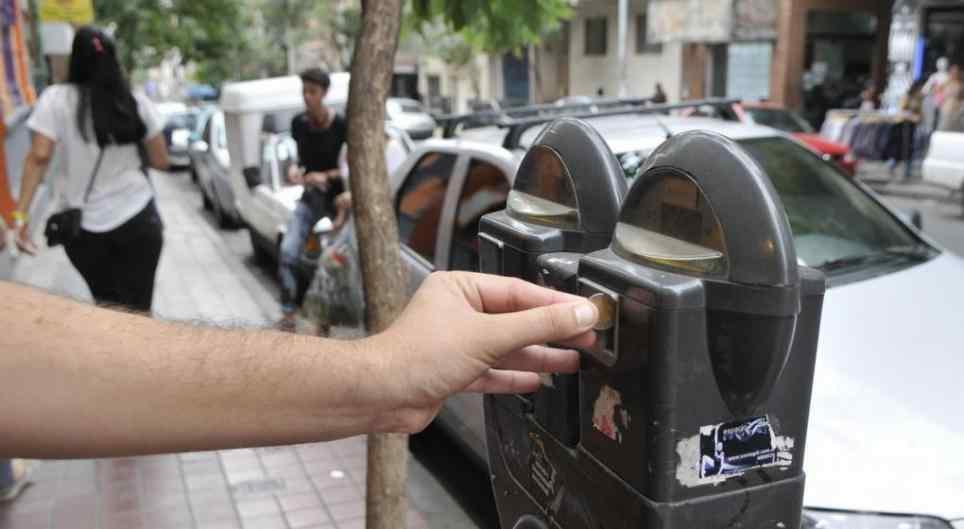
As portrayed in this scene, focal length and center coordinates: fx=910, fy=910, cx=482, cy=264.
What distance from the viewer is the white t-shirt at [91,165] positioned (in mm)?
4023

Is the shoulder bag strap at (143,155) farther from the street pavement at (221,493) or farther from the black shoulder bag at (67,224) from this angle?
the street pavement at (221,493)

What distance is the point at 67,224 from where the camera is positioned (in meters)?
4.05

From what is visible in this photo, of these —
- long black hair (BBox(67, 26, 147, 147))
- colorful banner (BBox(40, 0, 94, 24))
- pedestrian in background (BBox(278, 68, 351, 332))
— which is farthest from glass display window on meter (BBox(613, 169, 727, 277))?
colorful banner (BBox(40, 0, 94, 24))

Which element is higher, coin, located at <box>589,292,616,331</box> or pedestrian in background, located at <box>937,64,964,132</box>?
coin, located at <box>589,292,616,331</box>

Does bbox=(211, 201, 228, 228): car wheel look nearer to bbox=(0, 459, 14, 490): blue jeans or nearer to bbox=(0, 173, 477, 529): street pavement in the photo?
bbox=(0, 173, 477, 529): street pavement

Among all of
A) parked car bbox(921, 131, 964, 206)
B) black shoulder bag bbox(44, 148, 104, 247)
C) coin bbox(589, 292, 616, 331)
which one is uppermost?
coin bbox(589, 292, 616, 331)

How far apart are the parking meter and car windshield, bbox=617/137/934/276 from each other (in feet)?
Answer: 6.41

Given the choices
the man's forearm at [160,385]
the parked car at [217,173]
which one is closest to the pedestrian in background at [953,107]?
the parked car at [217,173]

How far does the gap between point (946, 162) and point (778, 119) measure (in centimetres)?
223

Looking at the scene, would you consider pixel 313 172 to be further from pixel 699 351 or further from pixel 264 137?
pixel 699 351

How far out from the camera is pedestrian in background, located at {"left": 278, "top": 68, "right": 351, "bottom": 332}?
5.87 meters

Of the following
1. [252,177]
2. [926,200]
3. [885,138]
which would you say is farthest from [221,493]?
[885,138]

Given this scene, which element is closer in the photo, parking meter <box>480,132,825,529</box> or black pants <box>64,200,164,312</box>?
parking meter <box>480,132,825,529</box>

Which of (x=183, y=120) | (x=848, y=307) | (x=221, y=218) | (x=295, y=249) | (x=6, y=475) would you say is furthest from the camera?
(x=183, y=120)
